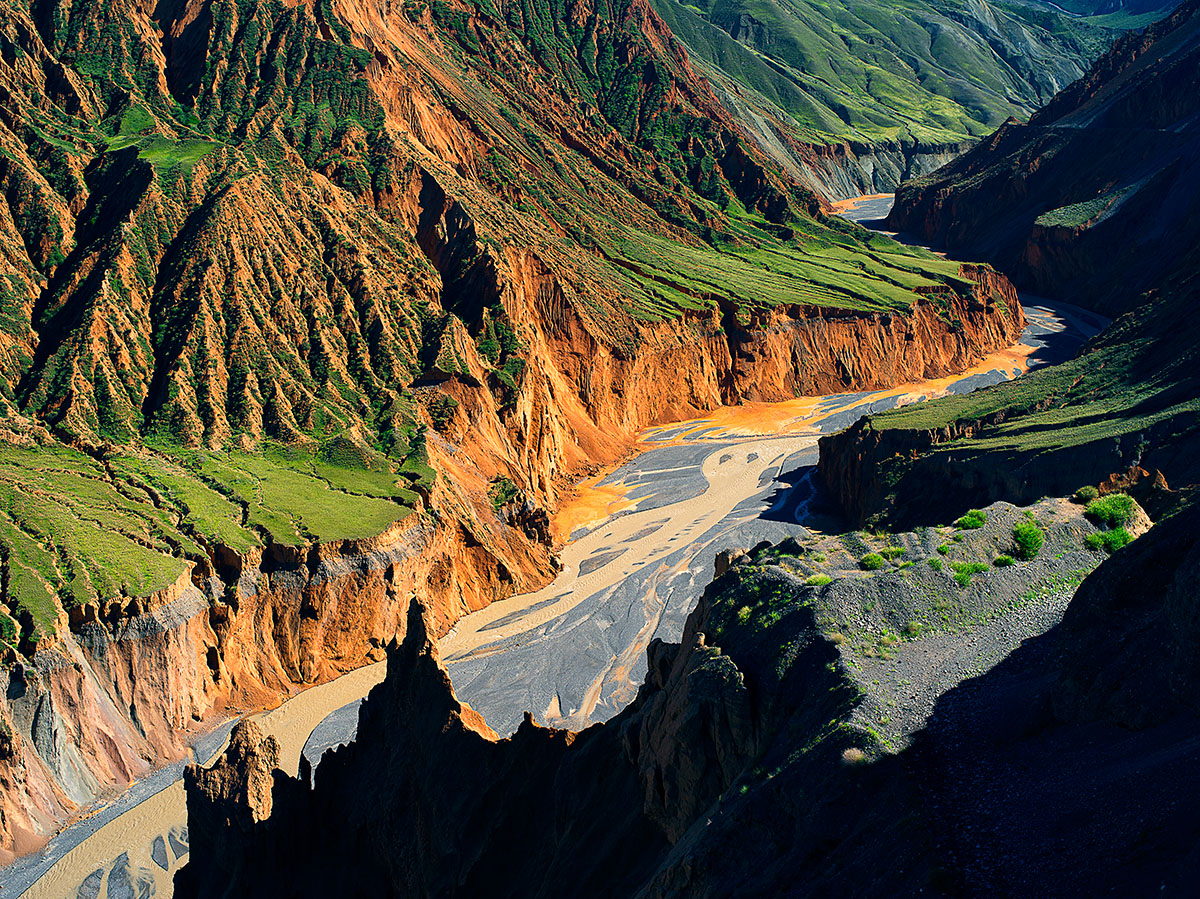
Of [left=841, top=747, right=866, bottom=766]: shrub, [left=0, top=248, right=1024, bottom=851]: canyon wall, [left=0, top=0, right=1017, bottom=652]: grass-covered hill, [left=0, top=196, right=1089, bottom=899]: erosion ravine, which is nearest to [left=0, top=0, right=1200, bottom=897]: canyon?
[left=841, top=747, right=866, bottom=766]: shrub

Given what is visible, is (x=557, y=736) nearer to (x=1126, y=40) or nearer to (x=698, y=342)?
(x=698, y=342)

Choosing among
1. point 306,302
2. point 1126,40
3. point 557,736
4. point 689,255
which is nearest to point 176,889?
point 557,736

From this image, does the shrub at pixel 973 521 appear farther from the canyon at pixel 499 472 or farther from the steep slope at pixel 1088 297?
the steep slope at pixel 1088 297

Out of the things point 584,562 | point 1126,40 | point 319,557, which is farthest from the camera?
point 1126,40

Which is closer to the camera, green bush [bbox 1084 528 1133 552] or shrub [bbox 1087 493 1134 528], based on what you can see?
green bush [bbox 1084 528 1133 552]

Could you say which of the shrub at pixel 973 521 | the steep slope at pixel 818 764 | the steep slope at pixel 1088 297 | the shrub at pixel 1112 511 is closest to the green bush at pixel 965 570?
the steep slope at pixel 818 764

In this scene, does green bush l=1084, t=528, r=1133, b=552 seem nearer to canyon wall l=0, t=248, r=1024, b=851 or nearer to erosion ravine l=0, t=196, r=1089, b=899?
erosion ravine l=0, t=196, r=1089, b=899
